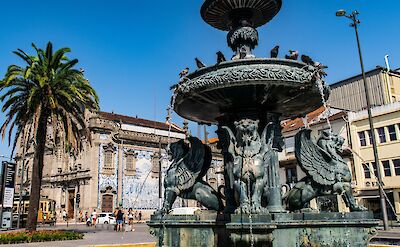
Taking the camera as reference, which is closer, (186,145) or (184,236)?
(184,236)

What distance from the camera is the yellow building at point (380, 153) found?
26266 millimetres

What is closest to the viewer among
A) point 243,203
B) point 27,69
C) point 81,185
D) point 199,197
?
point 243,203

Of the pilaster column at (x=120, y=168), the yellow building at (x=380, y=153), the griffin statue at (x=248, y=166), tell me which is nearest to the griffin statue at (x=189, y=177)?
the griffin statue at (x=248, y=166)

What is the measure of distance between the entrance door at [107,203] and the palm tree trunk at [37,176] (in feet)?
66.9

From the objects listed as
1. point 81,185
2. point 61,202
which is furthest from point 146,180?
point 61,202

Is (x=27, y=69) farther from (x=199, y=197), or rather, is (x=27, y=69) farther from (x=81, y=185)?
(x=81, y=185)

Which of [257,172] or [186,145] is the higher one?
[186,145]

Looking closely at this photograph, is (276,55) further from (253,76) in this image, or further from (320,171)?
(320,171)

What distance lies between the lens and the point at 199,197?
22.8 ft

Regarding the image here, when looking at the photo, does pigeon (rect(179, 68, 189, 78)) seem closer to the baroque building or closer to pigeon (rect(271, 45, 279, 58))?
pigeon (rect(271, 45, 279, 58))

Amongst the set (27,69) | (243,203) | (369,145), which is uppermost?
(27,69)

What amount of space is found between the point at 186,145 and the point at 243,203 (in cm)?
208

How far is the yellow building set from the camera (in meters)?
26.3

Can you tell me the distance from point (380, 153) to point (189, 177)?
2438 cm
